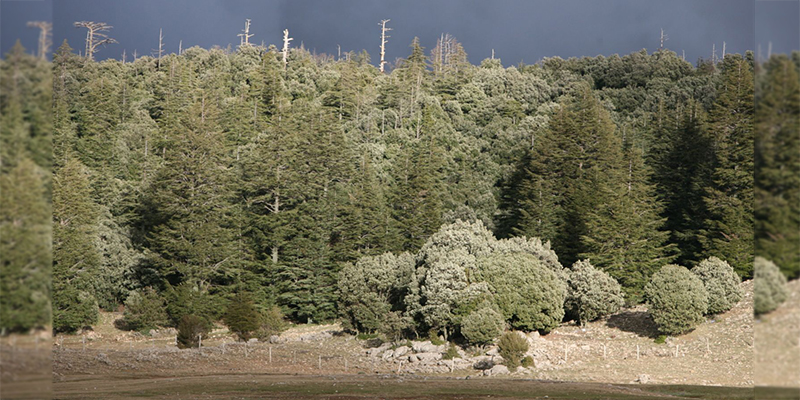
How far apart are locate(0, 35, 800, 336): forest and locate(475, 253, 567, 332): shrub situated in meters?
0.33

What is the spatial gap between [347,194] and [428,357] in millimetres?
23879

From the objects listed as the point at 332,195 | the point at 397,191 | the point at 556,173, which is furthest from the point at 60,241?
the point at 556,173

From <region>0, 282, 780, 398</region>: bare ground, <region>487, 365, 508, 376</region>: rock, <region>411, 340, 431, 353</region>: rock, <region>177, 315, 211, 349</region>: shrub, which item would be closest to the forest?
<region>411, 340, 431, 353</region>: rock

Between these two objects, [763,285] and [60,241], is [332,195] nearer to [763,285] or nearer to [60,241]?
[60,241]

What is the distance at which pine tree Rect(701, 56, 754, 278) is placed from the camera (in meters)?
46.5

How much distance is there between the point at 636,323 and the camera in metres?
40.6

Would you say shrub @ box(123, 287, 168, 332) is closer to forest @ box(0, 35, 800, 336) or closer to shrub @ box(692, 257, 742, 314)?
forest @ box(0, 35, 800, 336)

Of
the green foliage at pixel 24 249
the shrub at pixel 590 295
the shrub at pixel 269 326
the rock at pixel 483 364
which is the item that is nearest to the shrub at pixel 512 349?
the rock at pixel 483 364

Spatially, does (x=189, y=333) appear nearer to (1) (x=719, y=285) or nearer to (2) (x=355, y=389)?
(2) (x=355, y=389)

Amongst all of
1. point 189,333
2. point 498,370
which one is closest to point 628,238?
point 498,370

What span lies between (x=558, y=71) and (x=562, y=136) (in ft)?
116

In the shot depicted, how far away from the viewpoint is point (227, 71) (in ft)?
279

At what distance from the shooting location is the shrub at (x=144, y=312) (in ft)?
153

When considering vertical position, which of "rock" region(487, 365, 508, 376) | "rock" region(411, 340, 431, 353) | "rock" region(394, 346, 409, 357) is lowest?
"rock" region(487, 365, 508, 376)
